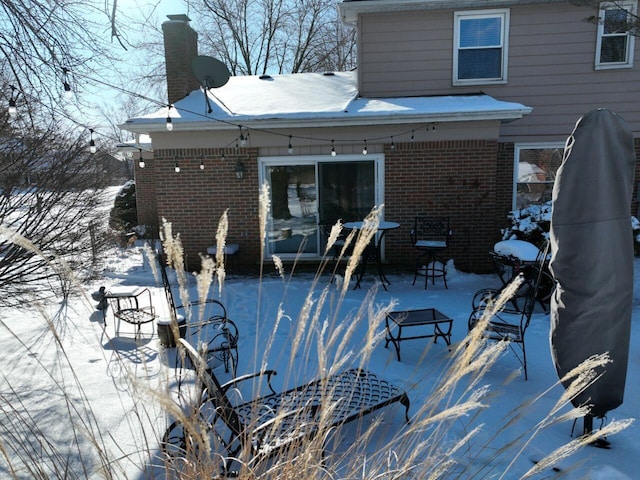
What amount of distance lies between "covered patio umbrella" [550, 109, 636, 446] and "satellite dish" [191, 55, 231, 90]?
6121 millimetres

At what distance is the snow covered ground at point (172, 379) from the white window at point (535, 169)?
2.67m

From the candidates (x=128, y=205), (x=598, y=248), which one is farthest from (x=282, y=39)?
(x=598, y=248)

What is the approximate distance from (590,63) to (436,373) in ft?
25.0

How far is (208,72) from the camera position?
7520 millimetres

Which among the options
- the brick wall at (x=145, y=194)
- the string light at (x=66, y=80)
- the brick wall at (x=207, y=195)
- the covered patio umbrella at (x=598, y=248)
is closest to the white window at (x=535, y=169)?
the brick wall at (x=207, y=195)

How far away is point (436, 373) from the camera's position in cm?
413

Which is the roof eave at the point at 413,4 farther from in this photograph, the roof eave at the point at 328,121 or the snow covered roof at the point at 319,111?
the roof eave at the point at 328,121

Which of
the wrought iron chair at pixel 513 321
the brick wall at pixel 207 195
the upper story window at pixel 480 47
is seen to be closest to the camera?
the wrought iron chair at pixel 513 321

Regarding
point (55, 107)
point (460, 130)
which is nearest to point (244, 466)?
point (55, 107)

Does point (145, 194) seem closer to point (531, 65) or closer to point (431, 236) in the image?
point (431, 236)

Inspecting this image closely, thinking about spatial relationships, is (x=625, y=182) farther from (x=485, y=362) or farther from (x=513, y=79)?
(x=513, y=79)

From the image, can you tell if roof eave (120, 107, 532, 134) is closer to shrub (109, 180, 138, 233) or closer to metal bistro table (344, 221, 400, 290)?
metal bistro table (344, 221, 400, 290)

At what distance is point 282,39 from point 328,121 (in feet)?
50.4

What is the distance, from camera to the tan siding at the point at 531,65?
27.7 ft
